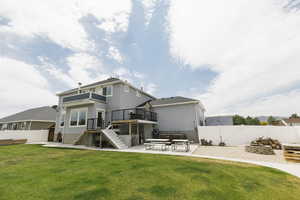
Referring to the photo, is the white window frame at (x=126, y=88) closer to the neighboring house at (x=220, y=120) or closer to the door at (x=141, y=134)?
the door at (x=141, y=134)

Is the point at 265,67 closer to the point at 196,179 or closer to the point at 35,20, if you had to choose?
the point at 196,179

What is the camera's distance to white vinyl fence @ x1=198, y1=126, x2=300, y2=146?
11695 millimetres

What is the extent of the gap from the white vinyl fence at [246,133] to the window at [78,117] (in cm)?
1394

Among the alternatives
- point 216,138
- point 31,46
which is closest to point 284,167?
point 216,138

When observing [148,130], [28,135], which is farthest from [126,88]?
[28,135]

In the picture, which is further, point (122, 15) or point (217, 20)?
point (122, 15)

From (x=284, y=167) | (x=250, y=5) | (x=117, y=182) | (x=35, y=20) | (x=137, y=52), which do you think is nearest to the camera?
(x=117, y=182)

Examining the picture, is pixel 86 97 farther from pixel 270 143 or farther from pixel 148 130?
pixel 270 143

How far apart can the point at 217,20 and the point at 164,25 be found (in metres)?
4.80

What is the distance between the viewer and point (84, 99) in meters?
14.9

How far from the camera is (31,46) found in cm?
1212

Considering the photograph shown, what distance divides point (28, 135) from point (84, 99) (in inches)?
515

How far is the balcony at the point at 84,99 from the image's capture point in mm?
14859

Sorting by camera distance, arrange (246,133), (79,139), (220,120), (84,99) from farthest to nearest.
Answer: (220,120)
(84,99)
(79,139)
(246,133)
